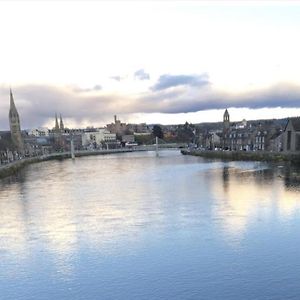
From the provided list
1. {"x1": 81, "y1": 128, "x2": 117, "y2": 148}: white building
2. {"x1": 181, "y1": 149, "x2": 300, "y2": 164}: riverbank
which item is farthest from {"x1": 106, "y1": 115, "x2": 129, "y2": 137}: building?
{"x1": 181, "y1": 149, "x2": 300, "y2": 164}: riverbank

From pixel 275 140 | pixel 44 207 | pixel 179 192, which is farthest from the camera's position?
pixel 275 140

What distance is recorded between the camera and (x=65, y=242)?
1712 cm

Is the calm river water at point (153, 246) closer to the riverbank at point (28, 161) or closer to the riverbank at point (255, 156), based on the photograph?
the riverbank at point (28, 161)

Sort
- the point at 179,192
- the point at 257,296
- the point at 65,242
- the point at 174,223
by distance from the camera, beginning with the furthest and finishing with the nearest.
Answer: the point at 179,192
the point at 174,223
the point at 65,242
the point at 257,296

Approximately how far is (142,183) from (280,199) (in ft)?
49.0

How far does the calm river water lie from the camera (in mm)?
12602

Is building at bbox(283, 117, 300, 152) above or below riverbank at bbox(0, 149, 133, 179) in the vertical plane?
above

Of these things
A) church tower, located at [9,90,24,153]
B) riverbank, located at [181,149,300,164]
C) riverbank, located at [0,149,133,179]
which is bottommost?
riverbank, located at [181,149,300,164]

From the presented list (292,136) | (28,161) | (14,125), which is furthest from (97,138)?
(292,136)

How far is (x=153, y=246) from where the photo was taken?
16391 mm

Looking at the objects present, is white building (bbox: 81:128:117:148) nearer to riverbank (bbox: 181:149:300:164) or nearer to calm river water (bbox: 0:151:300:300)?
riverbank (bbox: 181:149:300:164)

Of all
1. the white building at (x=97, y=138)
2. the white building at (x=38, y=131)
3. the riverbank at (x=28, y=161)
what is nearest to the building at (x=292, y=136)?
the riverbank at (x=28, y=161)

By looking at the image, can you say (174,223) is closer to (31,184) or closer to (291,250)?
(291,250)

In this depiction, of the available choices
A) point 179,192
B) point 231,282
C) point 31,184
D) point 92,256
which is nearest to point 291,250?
point 231,282
